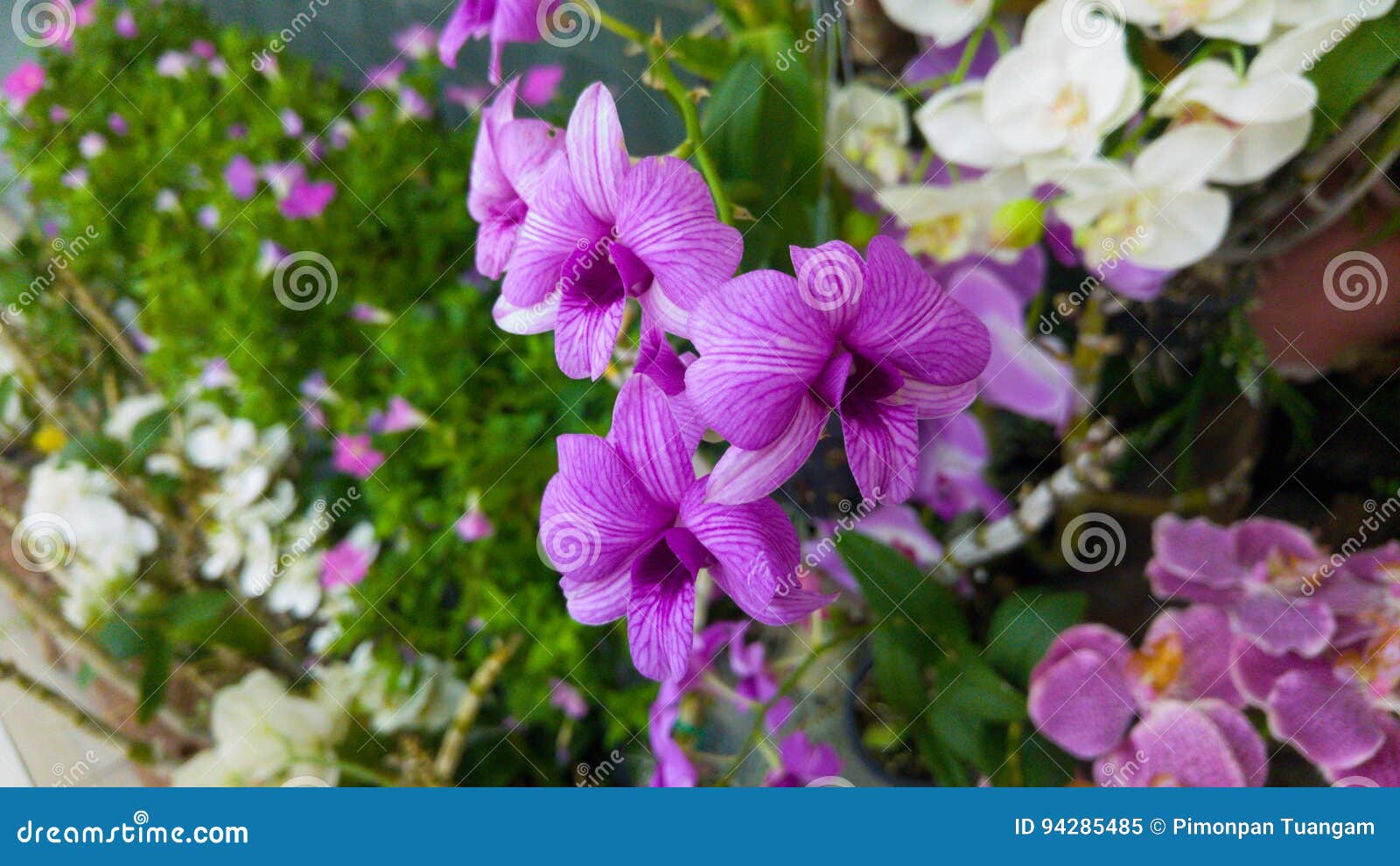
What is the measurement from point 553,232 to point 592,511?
103 mm

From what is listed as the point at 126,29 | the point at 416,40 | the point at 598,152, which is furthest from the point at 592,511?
the point at 126,29

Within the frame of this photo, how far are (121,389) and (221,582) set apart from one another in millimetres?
297

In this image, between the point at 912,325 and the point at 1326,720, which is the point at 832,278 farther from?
the point at 1326,720

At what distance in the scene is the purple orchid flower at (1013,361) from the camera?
0.59 m

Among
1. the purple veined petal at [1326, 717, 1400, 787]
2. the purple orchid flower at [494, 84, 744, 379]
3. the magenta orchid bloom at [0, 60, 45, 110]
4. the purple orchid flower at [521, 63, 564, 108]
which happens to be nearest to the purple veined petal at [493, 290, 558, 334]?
the purple orchid flower at [494, 84, 744, 379]

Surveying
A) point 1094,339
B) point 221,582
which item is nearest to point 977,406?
point 1094,339

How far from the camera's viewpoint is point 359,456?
90cm

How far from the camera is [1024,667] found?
22.7 inches

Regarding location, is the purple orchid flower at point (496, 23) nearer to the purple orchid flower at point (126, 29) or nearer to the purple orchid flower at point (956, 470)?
the purple orchid flower at point (956, 470)

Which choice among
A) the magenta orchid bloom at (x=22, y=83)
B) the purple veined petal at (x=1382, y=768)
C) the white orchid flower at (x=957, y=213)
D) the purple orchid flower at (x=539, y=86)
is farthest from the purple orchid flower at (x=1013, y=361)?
the magenta orchid bloom at (x=22, y=83)

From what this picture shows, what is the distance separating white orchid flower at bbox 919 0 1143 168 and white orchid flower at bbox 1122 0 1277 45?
0.02 meters

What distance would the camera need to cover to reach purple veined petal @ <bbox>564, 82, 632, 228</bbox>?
308mm

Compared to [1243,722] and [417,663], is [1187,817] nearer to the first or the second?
[1243,722]

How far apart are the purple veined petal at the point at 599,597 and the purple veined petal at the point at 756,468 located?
0.21 ft
